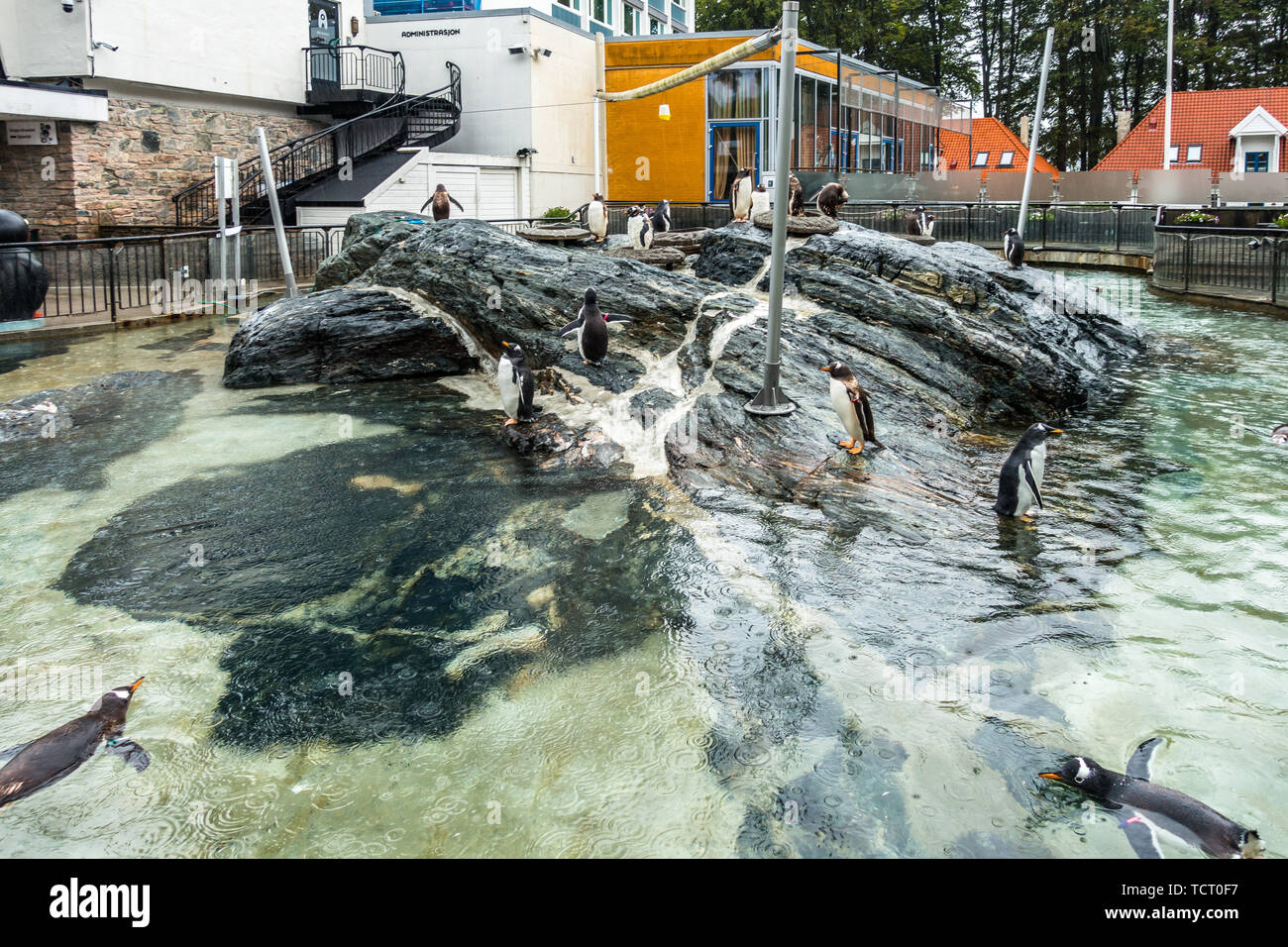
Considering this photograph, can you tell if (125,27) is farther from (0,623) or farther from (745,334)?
(0,623)

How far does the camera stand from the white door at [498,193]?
28.1m

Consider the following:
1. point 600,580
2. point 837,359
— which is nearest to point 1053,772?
point 600,580

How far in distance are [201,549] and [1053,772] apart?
5723 millimetres

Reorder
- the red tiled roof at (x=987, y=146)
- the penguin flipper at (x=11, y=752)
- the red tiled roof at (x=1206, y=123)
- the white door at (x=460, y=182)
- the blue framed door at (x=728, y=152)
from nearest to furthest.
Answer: the penguin flipper at (x=11, y=752) < the white door at (x=460, y=182) < the blue framed door at (x=728, y=152) < the red tiled roof at (x=1206, y=123) < the red tiled roof at (x=987, y=146)

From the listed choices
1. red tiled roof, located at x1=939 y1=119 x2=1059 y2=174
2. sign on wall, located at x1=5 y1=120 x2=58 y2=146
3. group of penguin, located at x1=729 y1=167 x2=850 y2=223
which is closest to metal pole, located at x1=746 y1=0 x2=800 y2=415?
group of penguin, located at x1=729 y1=167 x2=850 y2=223

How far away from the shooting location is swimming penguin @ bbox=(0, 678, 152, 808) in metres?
4.29

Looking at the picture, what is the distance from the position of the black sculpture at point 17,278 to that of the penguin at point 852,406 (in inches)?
364

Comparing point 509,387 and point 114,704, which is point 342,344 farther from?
point 114,704

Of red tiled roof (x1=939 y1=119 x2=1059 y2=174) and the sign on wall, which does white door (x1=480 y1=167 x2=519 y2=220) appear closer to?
the sign on wall

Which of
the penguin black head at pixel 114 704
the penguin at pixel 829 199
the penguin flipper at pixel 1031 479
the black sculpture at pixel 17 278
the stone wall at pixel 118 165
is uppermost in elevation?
the stone wall at pixel 118 165

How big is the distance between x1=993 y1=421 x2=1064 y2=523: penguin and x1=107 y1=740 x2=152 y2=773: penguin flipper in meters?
6.09

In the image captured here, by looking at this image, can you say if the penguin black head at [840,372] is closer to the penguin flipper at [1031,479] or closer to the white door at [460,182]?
the penguin flipper at [1031,479]

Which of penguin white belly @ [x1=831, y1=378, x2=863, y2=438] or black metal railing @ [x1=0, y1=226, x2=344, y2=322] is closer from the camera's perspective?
penguin white belly @ [x1=831, y1=378, x2=863, y2=438]

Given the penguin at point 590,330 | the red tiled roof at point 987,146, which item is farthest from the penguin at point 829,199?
the red tiled roof at point 987,146
